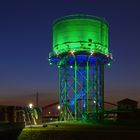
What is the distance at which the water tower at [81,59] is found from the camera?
79188 mm

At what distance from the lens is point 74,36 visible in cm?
7994

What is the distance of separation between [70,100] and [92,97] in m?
4.59

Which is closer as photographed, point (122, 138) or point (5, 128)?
point (122, 138)

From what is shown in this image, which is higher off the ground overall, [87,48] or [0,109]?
[87,48]

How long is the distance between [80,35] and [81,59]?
5.06 m

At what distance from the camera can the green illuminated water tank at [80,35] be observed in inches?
3118

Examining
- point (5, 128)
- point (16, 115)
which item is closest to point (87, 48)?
point (16, 115)

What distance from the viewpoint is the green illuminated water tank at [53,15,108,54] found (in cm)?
7919

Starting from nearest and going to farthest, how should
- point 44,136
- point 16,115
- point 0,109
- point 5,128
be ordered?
point 44,136
point 5,128
point 0,109
point 16,115

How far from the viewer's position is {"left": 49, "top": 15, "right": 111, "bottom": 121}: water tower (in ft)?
260

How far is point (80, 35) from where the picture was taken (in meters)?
79.7

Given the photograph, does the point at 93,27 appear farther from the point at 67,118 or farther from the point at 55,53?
the point at 67,118

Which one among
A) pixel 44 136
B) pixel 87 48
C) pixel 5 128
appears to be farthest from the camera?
pixel 87 48

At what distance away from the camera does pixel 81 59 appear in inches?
3209
